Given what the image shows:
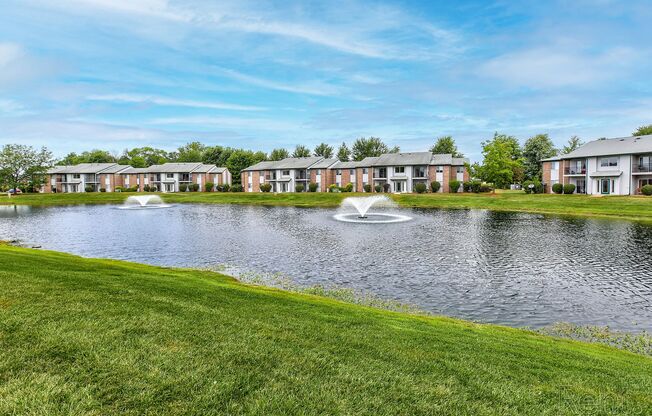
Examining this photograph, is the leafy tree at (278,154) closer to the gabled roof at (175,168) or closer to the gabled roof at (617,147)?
the gabled roof at (175,168)

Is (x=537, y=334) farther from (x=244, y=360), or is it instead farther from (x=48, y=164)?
(x=48, y=164)

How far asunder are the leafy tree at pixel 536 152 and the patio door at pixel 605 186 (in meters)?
31.3

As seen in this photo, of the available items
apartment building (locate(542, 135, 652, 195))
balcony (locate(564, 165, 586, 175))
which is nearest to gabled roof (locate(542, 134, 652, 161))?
apartment building (locate(542, 135, 652, 195))

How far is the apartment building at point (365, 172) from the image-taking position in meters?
82.0

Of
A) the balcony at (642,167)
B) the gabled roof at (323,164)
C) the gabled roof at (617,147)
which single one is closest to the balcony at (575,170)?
the gabled roof at (617,147)

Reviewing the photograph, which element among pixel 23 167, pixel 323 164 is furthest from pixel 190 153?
pixel 323 164

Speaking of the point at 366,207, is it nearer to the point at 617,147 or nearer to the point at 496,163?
the point at 496,163

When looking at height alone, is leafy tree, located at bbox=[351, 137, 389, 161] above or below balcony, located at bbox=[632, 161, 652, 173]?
above

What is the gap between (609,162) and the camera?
2469 inches

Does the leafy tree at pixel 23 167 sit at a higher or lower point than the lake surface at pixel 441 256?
higher

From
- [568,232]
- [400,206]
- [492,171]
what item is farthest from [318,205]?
[568,232]

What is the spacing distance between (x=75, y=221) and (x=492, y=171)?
216 feet

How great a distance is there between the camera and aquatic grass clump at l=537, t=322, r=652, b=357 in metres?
10.9

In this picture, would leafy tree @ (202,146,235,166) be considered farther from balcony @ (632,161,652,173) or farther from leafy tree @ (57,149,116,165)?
balcony @ (632,161,652,173)
